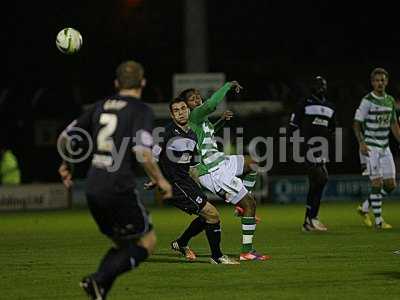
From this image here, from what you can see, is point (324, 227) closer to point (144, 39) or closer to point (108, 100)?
point (108, 100)

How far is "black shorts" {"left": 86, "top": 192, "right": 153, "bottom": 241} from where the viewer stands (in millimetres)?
9008

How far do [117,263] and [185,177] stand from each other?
161 inches

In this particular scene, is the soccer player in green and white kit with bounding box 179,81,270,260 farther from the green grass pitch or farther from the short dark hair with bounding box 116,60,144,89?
the short dark hair with bounding box 116,60,144,89

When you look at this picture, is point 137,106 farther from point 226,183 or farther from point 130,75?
point 226,183

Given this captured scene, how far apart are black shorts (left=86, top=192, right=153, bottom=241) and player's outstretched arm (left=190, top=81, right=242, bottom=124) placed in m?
2.86

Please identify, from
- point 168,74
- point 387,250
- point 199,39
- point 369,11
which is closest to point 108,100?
point 387,250

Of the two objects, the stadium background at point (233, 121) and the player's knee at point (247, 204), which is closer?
the stadium background at point (233, 121)

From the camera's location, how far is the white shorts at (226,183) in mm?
13008

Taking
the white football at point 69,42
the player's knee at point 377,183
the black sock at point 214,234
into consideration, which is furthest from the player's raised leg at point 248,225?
the player's knee at point 377,183

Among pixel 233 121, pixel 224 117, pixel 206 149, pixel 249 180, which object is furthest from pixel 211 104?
pixel 233 121

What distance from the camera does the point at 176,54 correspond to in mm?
40781

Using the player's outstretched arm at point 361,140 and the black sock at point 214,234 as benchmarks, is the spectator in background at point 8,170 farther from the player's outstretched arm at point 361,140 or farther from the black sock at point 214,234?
the black sock at point 214,234

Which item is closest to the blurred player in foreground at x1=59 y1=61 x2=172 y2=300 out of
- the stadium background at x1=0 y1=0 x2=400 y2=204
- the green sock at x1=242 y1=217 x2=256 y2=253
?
the green sock at x1=242 y1=217 x2=256 y2=253

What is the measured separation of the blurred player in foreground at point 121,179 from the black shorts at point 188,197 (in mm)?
3577
